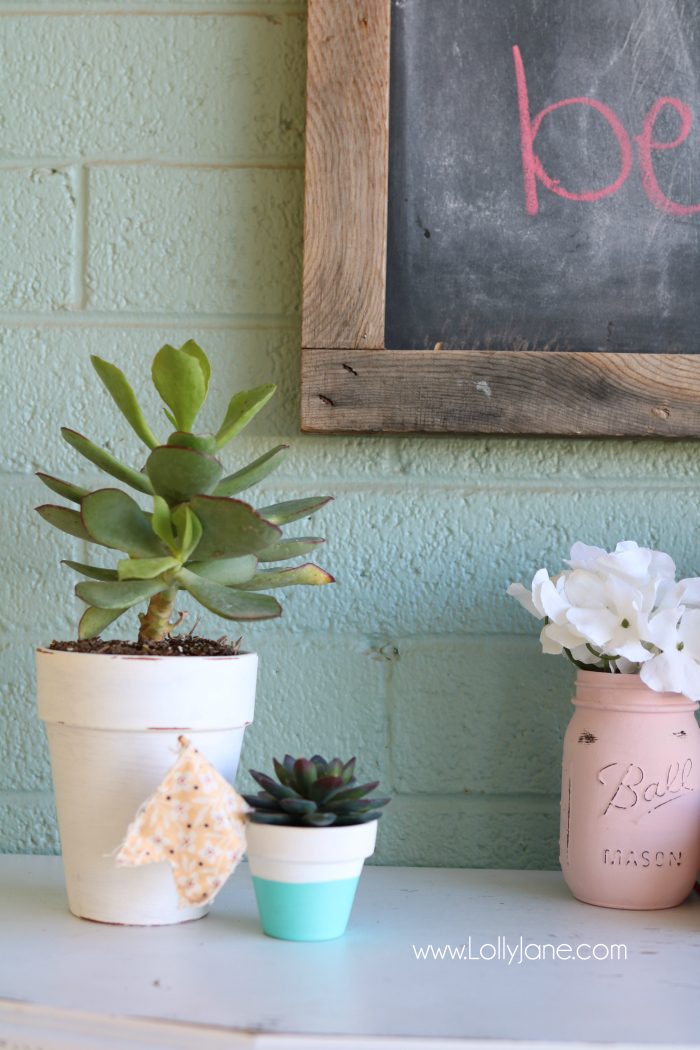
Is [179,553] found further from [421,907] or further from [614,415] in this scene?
[614,415]

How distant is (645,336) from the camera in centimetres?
104

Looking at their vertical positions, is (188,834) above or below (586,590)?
below

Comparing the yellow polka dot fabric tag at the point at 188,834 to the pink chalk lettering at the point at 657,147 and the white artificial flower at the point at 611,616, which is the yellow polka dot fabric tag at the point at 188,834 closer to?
the white artificial flower at the point at 611,616

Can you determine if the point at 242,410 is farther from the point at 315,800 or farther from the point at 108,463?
the point at 315,800

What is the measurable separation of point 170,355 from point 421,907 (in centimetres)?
50

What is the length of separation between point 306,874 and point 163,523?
28 centimetres

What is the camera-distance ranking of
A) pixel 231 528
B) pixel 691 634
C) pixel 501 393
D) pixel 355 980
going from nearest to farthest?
pixel 355 980
pixel 231 528
pixel 691 634
pixel 501 393

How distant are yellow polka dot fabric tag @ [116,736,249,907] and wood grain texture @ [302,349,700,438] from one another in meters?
0.41

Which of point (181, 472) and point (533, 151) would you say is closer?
point (181, 472)

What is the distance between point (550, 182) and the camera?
1048 millimetres

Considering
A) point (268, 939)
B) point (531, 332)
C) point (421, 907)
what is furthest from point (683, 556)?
point (268, 939)

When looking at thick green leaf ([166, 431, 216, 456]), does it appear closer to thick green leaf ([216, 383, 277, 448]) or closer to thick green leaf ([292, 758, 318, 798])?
thick green leaf ([216, 383, 277, 448])

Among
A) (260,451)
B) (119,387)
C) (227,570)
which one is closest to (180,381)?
(119,387)

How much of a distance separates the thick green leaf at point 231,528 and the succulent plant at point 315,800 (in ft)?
0.53
